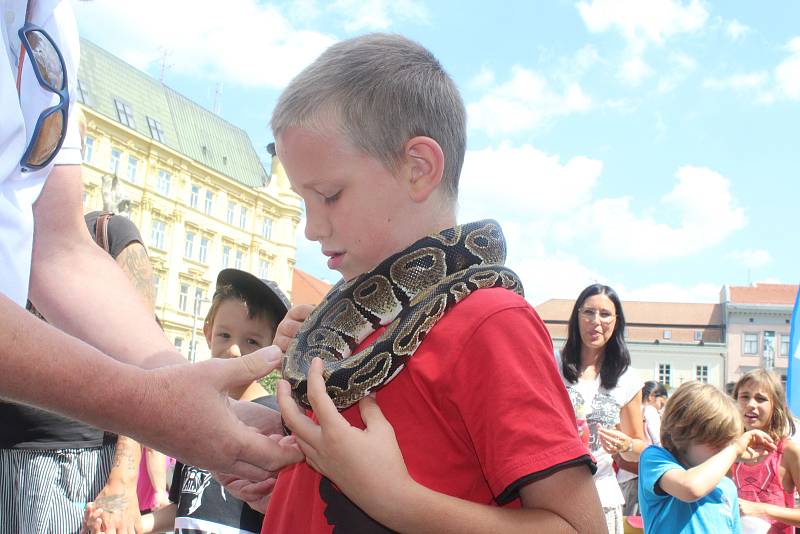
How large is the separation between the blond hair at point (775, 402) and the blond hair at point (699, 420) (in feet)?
5.99

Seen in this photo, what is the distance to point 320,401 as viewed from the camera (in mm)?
2047

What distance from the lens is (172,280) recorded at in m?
46.9

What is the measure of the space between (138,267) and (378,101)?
252cm

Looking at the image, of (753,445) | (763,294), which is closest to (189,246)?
(753,445)

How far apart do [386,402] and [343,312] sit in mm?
466

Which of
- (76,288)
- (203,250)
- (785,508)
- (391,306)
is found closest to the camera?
(391,306)

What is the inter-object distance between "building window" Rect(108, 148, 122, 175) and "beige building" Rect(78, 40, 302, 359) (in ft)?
0.19

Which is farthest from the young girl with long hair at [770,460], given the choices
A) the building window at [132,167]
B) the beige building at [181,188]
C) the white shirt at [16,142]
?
the building window at [132,167]

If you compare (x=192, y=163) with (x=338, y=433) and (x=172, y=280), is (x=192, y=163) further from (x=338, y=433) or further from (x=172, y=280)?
(x=338, y=433)

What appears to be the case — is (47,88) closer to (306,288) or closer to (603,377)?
(603,377)

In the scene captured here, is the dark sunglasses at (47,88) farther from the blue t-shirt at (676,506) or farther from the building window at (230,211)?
the building window at (230,211)

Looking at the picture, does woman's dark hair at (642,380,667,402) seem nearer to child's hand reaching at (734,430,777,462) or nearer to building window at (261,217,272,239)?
child's hand reaching at (734,430,777,462)

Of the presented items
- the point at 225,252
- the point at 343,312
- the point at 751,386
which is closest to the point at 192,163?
the point at 225,252

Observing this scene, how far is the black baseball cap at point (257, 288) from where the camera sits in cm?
425
